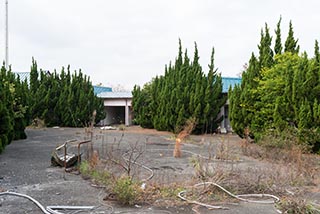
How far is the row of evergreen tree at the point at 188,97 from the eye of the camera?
19.2m

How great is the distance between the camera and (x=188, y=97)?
64.0 feet

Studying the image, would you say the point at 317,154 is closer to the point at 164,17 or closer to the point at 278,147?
the point at 278,147

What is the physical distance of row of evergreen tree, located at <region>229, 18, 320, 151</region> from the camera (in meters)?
11.2

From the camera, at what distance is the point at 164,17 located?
46.0 feet

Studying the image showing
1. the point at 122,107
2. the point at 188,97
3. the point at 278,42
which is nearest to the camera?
the point at 278,42

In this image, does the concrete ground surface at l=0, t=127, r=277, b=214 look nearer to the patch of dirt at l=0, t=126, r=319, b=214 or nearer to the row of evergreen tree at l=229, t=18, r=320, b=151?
the patch of dirt at l=0, t=126, r=319, b=214

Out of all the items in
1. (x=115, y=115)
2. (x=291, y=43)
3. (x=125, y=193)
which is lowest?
(x=125, y=193)

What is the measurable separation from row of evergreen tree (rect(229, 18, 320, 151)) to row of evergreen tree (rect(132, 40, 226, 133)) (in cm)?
338

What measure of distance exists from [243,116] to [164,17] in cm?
566

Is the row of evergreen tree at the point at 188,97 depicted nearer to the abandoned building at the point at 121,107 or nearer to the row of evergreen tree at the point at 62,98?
the abandoned building at the point at 121,107

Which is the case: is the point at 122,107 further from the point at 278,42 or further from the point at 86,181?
the point at 86,181

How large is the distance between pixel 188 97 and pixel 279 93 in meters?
7.48

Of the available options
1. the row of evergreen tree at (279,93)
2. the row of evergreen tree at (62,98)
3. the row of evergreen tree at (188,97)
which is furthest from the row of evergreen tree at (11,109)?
the row of evergreen tree at (279,93)

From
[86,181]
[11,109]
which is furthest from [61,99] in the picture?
[86,181]
